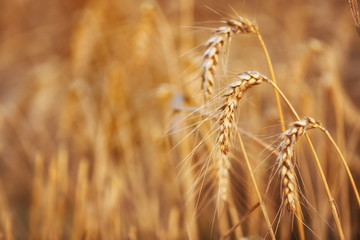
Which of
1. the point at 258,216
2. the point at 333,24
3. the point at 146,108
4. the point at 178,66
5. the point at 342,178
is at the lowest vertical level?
the point at 258,216

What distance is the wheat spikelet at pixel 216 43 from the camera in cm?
77

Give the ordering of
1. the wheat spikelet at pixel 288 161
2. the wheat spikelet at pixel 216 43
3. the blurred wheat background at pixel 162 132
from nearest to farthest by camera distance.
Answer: the wheat spikelet at pixel 288 161 → the wheat spikelet at pixel 216 43 → the blurred wheat background at pixel 162 132

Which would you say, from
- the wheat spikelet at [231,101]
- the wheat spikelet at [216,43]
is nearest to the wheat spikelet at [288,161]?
the wheat spikelet at [231,101]

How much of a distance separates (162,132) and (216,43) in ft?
3.02

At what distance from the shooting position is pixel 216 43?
30.5 inches

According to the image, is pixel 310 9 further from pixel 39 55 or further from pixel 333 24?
pixel 39 55

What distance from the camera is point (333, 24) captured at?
2871 millimetres

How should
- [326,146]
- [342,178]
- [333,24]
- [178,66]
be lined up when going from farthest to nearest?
[333,24], [178,66], [326,146], [342,178]

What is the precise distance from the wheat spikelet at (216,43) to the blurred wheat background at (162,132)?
0.03 m

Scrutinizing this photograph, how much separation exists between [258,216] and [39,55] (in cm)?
350

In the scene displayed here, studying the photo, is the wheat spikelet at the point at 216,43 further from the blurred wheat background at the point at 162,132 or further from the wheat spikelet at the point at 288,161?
the wheat spikelet at the point at 288,161

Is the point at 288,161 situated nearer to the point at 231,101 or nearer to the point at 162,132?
the point at 231,101

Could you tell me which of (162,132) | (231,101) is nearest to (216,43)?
(231,101)

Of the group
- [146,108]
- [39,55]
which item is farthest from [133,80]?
[39,55]
